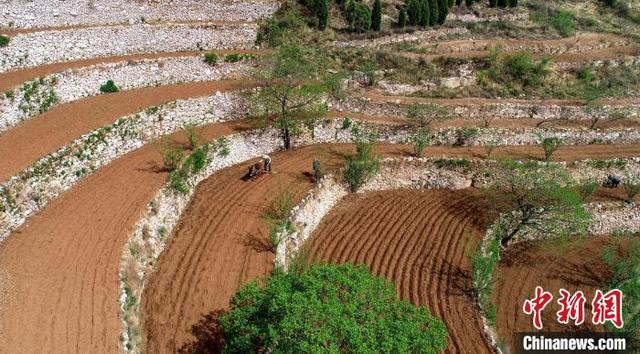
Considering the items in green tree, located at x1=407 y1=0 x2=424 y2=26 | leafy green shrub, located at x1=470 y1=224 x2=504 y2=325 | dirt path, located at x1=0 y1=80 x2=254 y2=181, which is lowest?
leafy green shrub, located at x1=470 y1=224 x2=504 y2=325

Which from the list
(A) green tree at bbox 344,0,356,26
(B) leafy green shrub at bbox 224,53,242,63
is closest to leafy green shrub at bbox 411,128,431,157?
(B) leafy green shrub at bbox 224,53,242,63

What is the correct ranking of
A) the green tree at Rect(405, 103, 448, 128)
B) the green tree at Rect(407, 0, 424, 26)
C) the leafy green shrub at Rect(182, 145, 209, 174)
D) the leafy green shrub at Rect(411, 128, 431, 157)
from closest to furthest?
1. the leafy green shrub at Rect(182, 145, 209, 174)
2. the leafy green shrub at Rect(411, 128, 431, 157)
3. the green tree at Rect(405, 103, 448, 128)
4. the green tree at Rect(407, 0, 424, 26)

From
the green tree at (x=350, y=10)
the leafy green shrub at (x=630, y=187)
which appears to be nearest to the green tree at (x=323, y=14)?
the green tree at (x=350, y=10)

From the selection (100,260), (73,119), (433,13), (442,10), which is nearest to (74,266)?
(100,260)

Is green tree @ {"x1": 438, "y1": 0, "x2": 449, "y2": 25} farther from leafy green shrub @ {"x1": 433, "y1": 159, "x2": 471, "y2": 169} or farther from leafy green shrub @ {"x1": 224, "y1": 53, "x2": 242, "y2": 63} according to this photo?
leafy green shrub @ {"x1": 224, "y1": 53, "x2": 242, "y2": 63}

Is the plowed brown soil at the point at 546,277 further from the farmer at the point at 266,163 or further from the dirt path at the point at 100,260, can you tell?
the farmer at the point at 266,163
